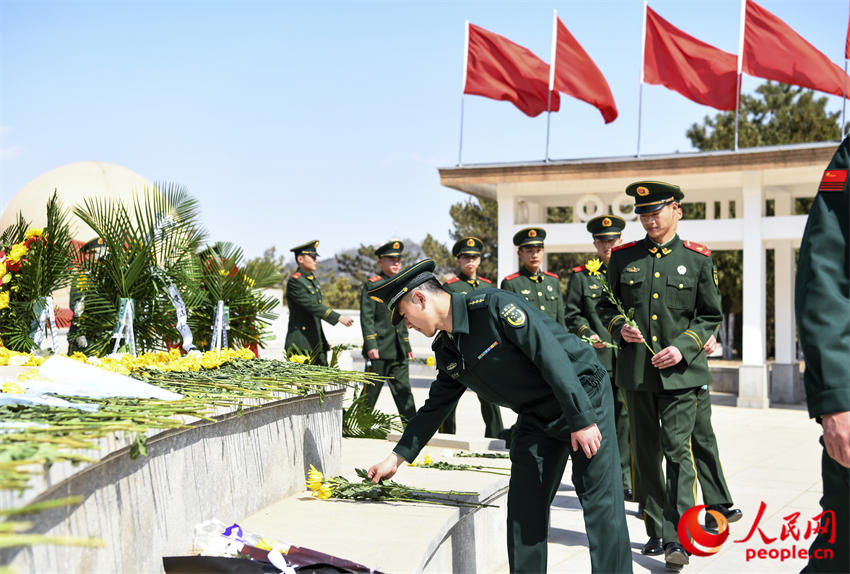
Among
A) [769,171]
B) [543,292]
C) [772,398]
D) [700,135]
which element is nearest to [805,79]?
[769,171]

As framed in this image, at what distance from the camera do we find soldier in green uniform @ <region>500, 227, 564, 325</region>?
8164 millimetres

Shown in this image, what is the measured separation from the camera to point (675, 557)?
4.89 m

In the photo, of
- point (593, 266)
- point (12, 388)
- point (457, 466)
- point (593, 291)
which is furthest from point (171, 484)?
point (593, 291)

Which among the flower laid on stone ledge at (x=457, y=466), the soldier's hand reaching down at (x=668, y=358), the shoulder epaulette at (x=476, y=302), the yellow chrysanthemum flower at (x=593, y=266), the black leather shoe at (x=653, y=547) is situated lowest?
the black leather shoe at (x=653, y=547)

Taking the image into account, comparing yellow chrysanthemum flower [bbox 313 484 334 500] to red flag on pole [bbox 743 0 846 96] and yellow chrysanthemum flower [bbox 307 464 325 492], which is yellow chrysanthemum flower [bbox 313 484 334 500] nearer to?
yellow chrysanthemum flower [bbox 307 464 325 492]

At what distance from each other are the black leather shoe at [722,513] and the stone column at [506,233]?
405 inches

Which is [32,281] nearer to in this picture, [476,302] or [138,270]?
[138,270]

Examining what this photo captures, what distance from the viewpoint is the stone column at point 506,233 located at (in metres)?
16.1

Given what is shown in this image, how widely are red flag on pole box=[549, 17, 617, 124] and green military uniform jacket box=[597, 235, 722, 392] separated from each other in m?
11.2

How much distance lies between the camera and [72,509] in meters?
2.66

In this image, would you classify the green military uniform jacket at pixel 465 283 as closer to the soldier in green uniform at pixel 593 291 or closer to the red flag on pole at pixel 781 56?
the soldier in green uniform at pixel 593 291

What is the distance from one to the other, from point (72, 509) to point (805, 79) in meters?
14.1

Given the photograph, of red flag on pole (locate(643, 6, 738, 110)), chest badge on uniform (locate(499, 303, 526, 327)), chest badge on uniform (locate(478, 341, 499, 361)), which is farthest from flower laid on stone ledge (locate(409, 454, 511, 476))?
red flag on pole (locate(643, 6, 738, 110))

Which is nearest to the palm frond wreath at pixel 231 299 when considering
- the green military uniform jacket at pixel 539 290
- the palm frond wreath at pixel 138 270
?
the palm frond wreath at pixel 138 270
